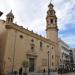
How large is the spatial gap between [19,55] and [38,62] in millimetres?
7356

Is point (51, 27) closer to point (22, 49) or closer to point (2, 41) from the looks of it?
point (22, 49)

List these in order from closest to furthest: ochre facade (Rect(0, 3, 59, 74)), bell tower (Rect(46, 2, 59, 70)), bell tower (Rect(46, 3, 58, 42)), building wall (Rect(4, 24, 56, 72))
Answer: ochre facade (Rect(0, 3, 59, 74)) → building wall (Rect(4, 24, 56, 72)) → bell tower (Rect(46, 2, 59, 70)) → bell tower (Rect(46, 3, 58, 42))

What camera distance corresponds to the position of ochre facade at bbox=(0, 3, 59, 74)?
92.0 ft

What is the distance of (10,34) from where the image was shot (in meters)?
29.4

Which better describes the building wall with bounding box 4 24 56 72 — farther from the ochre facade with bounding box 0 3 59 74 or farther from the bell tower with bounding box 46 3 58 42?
the bell tower with bounding box 46 3 58 42

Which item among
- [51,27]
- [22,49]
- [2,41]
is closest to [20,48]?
[22,49]

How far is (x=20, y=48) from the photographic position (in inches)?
1217

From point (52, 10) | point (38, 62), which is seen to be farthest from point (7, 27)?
point (52, 10)

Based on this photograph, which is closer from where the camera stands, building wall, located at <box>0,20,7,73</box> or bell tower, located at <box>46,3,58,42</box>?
building wall, located at <box>0,20,7,73</box>

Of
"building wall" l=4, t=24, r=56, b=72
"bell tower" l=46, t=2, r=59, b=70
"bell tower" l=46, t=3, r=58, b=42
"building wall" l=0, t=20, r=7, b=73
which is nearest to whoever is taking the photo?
"building wall" l=0, t=20, r=7, b=73

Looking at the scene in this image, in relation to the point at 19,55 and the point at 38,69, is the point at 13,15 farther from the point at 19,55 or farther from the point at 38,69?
the point at 38,69

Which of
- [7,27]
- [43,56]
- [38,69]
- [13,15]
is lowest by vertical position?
[38,69]

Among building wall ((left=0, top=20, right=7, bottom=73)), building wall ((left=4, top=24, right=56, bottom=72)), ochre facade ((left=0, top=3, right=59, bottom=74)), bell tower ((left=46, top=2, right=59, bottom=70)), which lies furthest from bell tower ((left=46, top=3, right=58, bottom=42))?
building wall ((left=0, top=20, right=7, bottom=73))

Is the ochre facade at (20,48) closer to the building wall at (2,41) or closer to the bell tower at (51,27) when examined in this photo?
the building wall at (2,41)
